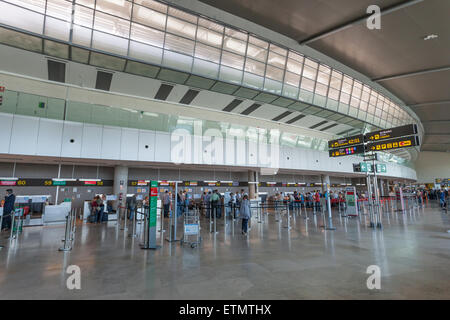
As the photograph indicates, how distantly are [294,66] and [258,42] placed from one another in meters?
3.22

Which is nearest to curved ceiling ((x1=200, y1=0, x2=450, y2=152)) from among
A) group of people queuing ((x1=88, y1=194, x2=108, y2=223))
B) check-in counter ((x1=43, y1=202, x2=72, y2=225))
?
group of people queuing ((x1=88, y1=194, x2=108, y2=223))

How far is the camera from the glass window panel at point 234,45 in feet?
45.5

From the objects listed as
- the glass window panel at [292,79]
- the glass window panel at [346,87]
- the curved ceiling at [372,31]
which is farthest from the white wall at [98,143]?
the curved ceiling at [372,31]

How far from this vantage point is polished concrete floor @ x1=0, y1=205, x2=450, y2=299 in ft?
12.1

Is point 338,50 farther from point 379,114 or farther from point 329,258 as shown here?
point 379,114

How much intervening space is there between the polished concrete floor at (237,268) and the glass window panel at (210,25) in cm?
1153

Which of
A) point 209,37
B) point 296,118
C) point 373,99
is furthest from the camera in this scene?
point 296,118

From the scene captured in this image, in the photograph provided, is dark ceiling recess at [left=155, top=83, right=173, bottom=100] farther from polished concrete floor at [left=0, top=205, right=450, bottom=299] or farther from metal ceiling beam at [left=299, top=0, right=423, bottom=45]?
polished concrete floor at [left=0, top=205, right=450, bottom=299]

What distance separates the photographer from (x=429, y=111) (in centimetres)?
2208

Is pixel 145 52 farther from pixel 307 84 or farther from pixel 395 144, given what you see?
pixel 395 144

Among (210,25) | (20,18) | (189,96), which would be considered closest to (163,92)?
(189,96)

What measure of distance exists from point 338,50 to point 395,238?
361 inches

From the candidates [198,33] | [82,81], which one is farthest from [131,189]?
[198,33]

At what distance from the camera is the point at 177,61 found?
43.0ft
